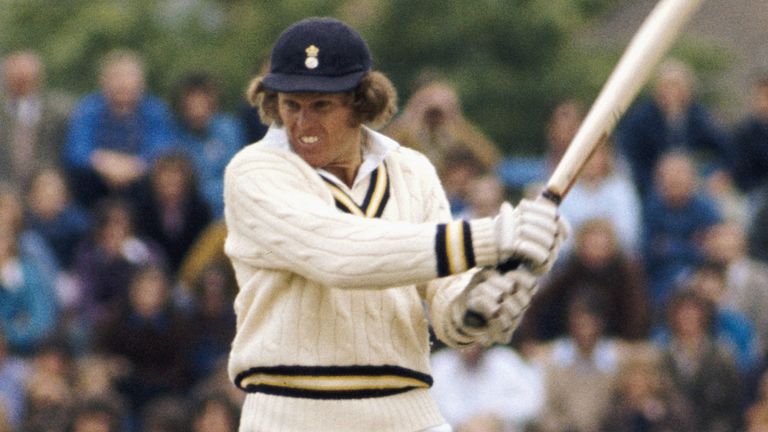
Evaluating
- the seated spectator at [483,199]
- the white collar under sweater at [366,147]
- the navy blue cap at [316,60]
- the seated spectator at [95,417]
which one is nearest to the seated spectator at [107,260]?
the seated spectator at [95,417]

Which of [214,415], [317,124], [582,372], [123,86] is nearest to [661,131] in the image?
[582,372]

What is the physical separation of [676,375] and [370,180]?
564 centimetres

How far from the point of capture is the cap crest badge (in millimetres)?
8125

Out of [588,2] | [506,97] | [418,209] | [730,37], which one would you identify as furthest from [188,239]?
[730,37]

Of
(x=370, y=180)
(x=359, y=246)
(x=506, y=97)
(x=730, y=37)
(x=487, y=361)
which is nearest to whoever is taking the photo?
(x=359, y=246)

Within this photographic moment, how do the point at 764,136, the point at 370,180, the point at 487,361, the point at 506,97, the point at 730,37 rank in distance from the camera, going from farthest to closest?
1. the point at 730,37
2. the point at 506,97
3. the point at 764,136
4. the point at 487,361
5. the point at 370,180

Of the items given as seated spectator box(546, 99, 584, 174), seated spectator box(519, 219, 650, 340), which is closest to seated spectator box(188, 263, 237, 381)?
seated spectator box(519, 219, 650, 340)

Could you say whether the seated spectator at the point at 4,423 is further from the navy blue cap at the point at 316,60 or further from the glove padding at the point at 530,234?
the glove padding at the point at 530,234

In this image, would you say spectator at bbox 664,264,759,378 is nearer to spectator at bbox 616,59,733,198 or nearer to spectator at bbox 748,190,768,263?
spectator at bbox 748,190,768,263

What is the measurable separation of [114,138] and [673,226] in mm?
3618

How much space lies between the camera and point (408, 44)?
22703 millimetres

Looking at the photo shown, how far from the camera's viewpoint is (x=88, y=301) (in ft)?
45.8

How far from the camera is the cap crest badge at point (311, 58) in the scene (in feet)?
26.7

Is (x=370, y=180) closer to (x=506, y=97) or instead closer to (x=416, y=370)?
(x=416, y=370)
